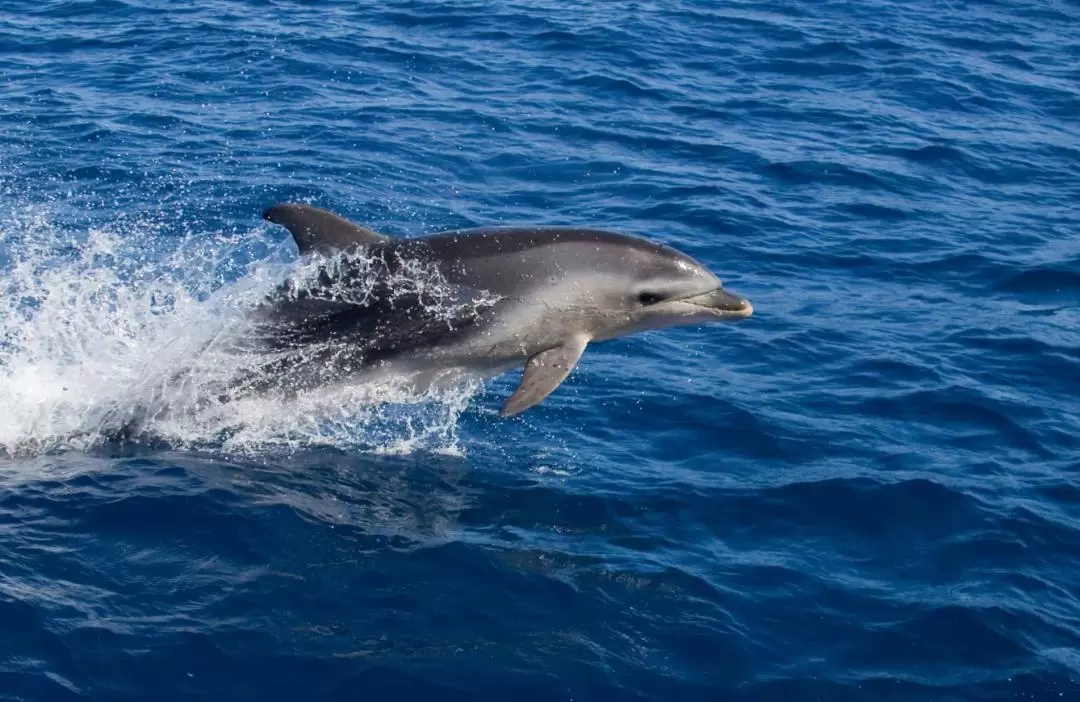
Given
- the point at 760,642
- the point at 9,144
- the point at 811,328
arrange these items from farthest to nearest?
the point at 9,144
the point at 811,328
the point at 760,642

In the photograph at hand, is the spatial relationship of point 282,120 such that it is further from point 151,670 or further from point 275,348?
point 151,670

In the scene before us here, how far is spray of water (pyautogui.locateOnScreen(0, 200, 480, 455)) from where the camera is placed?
1160 centimetres

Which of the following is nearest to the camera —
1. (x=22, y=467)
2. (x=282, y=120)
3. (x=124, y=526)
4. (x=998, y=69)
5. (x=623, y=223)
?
(x=124, y=526)

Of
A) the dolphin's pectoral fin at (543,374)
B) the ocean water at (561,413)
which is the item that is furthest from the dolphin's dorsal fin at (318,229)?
the dolphin's pectoral fin at (543,374)

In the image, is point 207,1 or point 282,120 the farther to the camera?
point 207,1

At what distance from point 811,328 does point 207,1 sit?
54.0 feet

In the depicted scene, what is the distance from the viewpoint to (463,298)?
1112 cm

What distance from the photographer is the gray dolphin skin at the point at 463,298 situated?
11109 mm

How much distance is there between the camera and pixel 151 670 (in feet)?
27.6

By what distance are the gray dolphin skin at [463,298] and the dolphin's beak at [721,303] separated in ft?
0.06

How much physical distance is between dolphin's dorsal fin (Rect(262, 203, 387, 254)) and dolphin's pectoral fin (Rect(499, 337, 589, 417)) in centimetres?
159

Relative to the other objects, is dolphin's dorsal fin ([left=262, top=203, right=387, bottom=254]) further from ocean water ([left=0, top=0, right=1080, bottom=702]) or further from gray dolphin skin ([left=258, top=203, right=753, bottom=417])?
ocean water ([left=0, top=0, right=1080, bottom=702])

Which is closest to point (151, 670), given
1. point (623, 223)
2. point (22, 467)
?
point (22, 467)

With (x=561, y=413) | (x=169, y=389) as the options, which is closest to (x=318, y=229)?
(x=169, y=389)
